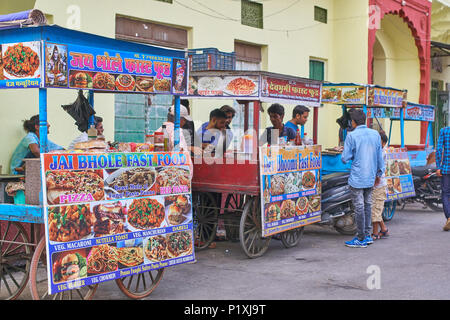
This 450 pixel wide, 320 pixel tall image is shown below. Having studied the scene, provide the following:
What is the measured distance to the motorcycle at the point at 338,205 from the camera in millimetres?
8594

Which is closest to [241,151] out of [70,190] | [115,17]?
[70,190]

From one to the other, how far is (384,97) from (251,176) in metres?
4.18

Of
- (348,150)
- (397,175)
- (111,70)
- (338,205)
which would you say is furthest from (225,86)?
(397,175)

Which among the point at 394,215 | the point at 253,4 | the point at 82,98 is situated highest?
the point at 253,4

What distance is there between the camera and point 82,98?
597 cm

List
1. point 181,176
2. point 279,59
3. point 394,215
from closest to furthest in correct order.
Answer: point 181,176, point 394,215, point 279,59

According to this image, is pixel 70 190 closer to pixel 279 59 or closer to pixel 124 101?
pixel 124 101

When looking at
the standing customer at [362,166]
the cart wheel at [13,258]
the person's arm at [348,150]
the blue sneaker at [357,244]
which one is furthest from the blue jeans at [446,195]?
the cart wheel at [13,258]

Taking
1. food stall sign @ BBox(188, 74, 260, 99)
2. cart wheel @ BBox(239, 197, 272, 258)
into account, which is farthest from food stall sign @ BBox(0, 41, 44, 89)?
cart wheel @ BBox(239, 197, 272, 258)

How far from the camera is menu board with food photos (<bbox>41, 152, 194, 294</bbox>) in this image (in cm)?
444

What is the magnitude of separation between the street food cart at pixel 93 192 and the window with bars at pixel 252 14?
7.37 metres

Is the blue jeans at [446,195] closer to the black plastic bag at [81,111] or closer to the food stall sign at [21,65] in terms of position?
the black plastic bag at [81,111]
